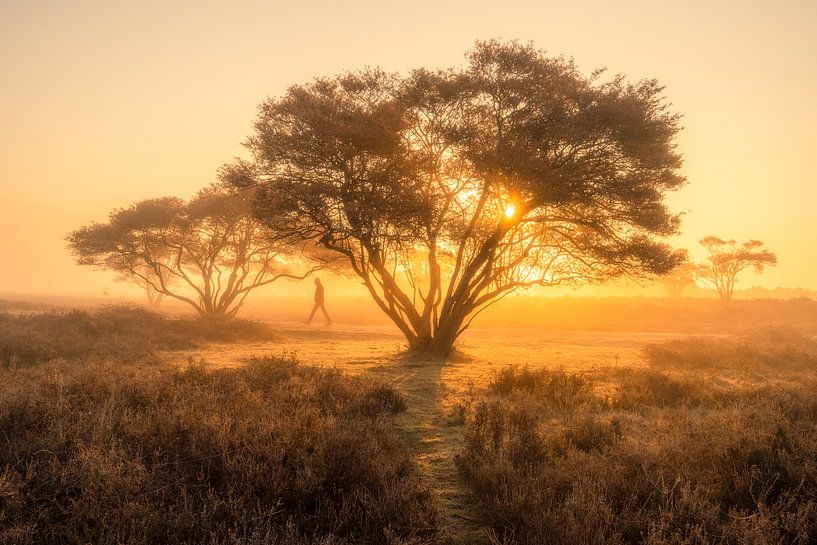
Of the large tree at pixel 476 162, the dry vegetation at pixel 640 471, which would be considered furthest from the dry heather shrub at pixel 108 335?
the dry vegetation at pixel 640 471

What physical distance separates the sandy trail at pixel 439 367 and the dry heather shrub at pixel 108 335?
1516 mm

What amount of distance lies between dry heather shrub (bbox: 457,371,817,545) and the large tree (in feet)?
25.3

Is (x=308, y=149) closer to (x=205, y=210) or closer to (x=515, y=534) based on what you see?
(x=515, y=534)

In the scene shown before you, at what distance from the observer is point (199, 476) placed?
14.6 feet

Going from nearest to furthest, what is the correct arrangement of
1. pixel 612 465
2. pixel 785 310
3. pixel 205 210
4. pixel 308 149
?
pixel 612 465 < pixel 308 149 < pixel 205 210 < pixel 785 310

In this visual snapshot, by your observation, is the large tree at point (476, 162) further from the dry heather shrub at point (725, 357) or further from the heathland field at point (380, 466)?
the heathland field at point (380, 466)

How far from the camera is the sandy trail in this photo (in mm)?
5125

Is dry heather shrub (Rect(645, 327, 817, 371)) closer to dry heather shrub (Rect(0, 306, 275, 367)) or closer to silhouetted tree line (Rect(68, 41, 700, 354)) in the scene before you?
silhouetted tree line (Rect(68, 41, 700, 354))

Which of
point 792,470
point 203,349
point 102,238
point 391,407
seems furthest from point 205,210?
point 792,470

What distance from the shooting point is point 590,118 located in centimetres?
1334

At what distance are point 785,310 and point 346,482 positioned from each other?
192 ft

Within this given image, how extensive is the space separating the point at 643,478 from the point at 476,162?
33.8 feet

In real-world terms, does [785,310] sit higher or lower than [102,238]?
lower

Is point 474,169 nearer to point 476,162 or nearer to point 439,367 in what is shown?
point 476,162
